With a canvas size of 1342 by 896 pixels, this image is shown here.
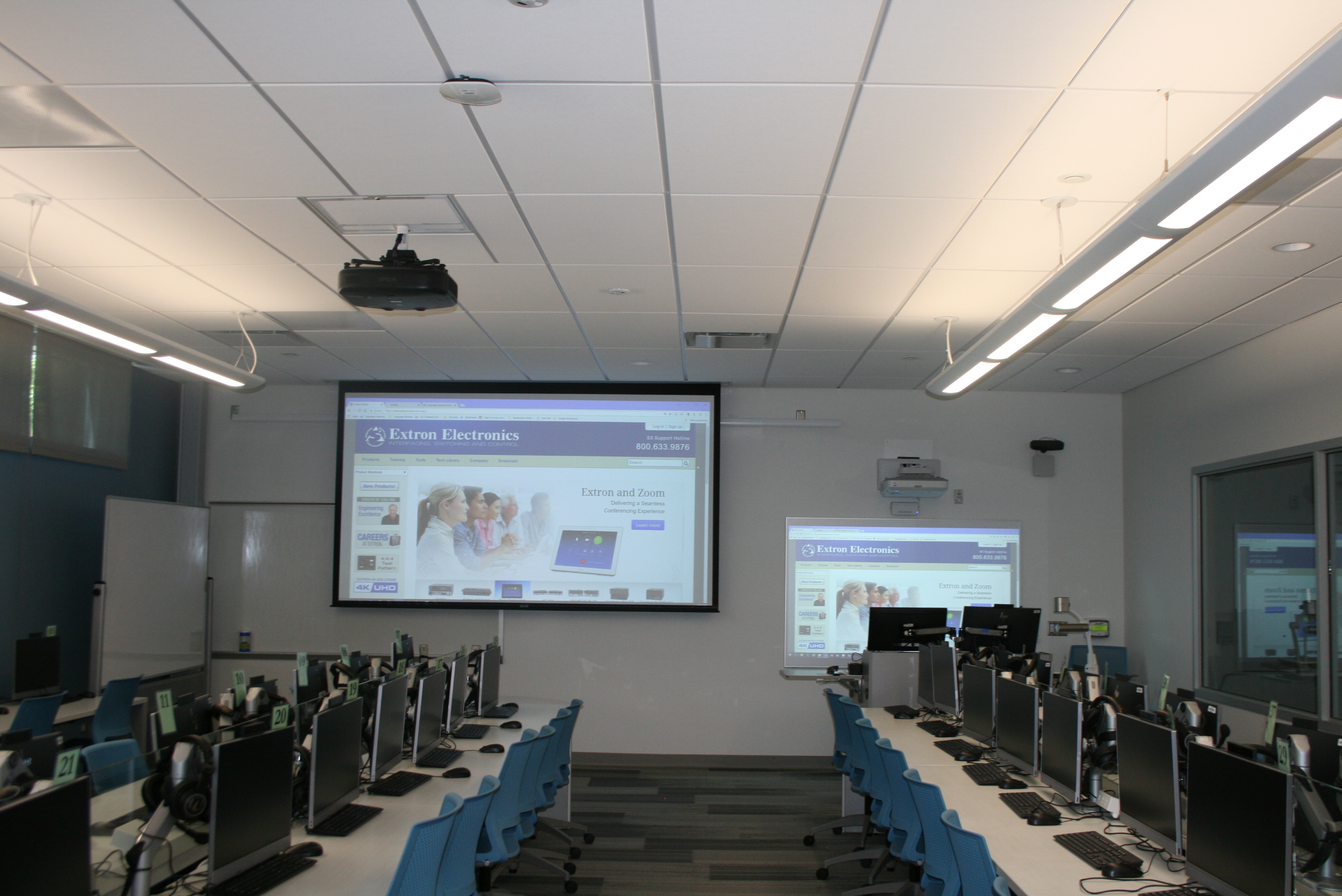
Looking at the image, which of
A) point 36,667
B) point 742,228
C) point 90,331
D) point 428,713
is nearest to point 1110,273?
point 742,228

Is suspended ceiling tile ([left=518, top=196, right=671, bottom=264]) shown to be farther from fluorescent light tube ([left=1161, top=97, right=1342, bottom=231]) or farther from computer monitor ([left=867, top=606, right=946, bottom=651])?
computer monitor ([left=867, top=606, right=946, bottom=651])

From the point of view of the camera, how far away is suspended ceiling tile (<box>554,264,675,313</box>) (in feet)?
14.9

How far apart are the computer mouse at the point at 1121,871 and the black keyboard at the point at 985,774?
117cm

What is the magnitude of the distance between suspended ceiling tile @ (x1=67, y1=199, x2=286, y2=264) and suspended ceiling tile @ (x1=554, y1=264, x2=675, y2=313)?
4.95ft

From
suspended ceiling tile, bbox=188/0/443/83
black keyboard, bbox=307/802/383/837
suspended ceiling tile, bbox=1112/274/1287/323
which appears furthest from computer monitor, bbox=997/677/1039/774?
suspended ceiling tile, bbox=188/0/443/83

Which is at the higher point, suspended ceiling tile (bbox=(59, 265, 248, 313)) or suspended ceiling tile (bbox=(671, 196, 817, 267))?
suspended ceiling tile (bbox=(671, 196, 817, 267))

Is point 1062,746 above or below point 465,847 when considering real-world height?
above

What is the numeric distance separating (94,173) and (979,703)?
4.95m

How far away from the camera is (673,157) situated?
3215 millimetres

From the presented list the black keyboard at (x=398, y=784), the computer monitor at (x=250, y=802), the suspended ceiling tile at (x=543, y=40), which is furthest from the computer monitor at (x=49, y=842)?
the suspended ceiling tile at (x=543, y=40)

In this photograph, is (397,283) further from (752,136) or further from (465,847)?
(465,847)

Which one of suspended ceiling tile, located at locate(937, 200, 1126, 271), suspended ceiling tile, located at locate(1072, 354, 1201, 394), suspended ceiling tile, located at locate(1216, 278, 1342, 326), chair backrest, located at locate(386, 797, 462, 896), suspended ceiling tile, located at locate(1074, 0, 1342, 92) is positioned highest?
suspended ceiling tile, located at locate(1074, 0, 1342, 92)

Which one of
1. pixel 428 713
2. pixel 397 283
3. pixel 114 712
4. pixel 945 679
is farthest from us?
pixel 945 679

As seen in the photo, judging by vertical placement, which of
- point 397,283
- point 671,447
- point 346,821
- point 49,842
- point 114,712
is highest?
point 397,283
